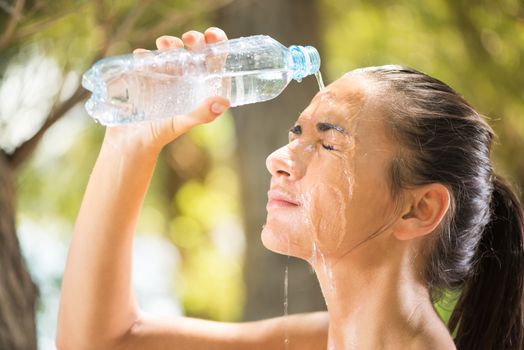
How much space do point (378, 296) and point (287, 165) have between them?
1.02 feet

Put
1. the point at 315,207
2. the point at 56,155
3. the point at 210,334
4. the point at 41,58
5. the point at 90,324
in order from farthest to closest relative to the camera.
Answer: the point at 56,155, the point at 41,58, the point at 210,334, the point at 90,324, the point at 315,207

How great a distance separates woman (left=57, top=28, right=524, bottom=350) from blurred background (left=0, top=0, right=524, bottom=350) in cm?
37

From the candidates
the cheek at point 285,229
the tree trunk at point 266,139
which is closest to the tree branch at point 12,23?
the cheek at point 285,229

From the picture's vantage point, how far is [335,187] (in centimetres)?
167

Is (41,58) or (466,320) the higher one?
(41,58)

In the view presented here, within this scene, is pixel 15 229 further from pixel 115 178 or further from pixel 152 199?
pixel 152 199

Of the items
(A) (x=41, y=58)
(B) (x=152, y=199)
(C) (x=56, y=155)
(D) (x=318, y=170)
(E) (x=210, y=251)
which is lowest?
(E) (x=210, y=251)

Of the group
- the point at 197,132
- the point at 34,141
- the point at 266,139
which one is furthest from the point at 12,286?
the point at 197,132

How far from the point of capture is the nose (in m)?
1.68

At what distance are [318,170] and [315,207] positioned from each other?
71mm

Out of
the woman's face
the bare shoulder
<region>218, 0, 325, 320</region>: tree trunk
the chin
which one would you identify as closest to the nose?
the woman's face

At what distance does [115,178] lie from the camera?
1742 mm

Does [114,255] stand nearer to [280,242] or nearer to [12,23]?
[280,242]

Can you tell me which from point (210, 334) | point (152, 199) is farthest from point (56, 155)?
point (210, 334)
